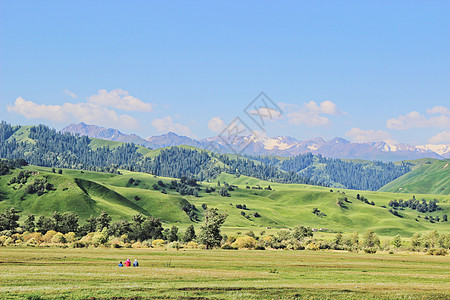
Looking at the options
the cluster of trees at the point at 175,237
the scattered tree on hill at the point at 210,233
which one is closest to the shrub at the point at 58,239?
the cluster of trees at the point at 175,237

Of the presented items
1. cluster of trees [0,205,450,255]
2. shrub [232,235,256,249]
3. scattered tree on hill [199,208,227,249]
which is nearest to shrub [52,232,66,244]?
cluster of trees [0,205,450,255]

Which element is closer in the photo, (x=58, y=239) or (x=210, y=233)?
(x=210, y=233)

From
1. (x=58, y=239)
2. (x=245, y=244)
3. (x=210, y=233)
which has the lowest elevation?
(x=245, y=244)

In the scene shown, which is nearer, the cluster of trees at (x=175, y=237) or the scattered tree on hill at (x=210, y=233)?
the scattered tree on hill at (x=210, y=233)

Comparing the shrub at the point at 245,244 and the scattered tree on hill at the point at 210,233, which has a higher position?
the scattered tree on hill at the point at 210,233

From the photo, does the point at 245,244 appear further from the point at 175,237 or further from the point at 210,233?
the point at 175,237

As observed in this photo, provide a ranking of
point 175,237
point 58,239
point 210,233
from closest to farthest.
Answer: point 210,233, point 58,239, point 175,237

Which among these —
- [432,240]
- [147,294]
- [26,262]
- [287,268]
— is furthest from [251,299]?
[432,240]

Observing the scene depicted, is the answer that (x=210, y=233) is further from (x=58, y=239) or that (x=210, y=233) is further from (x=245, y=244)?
(x=58, y=239)

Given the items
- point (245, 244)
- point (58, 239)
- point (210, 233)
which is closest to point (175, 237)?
point (210, 233)

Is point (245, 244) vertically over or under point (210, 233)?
under

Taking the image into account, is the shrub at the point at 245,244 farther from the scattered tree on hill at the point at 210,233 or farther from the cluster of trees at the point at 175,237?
the scattered tree on hill at the point at 210,233

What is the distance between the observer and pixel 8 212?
167 meters

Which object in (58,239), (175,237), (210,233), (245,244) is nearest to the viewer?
(210,233)
